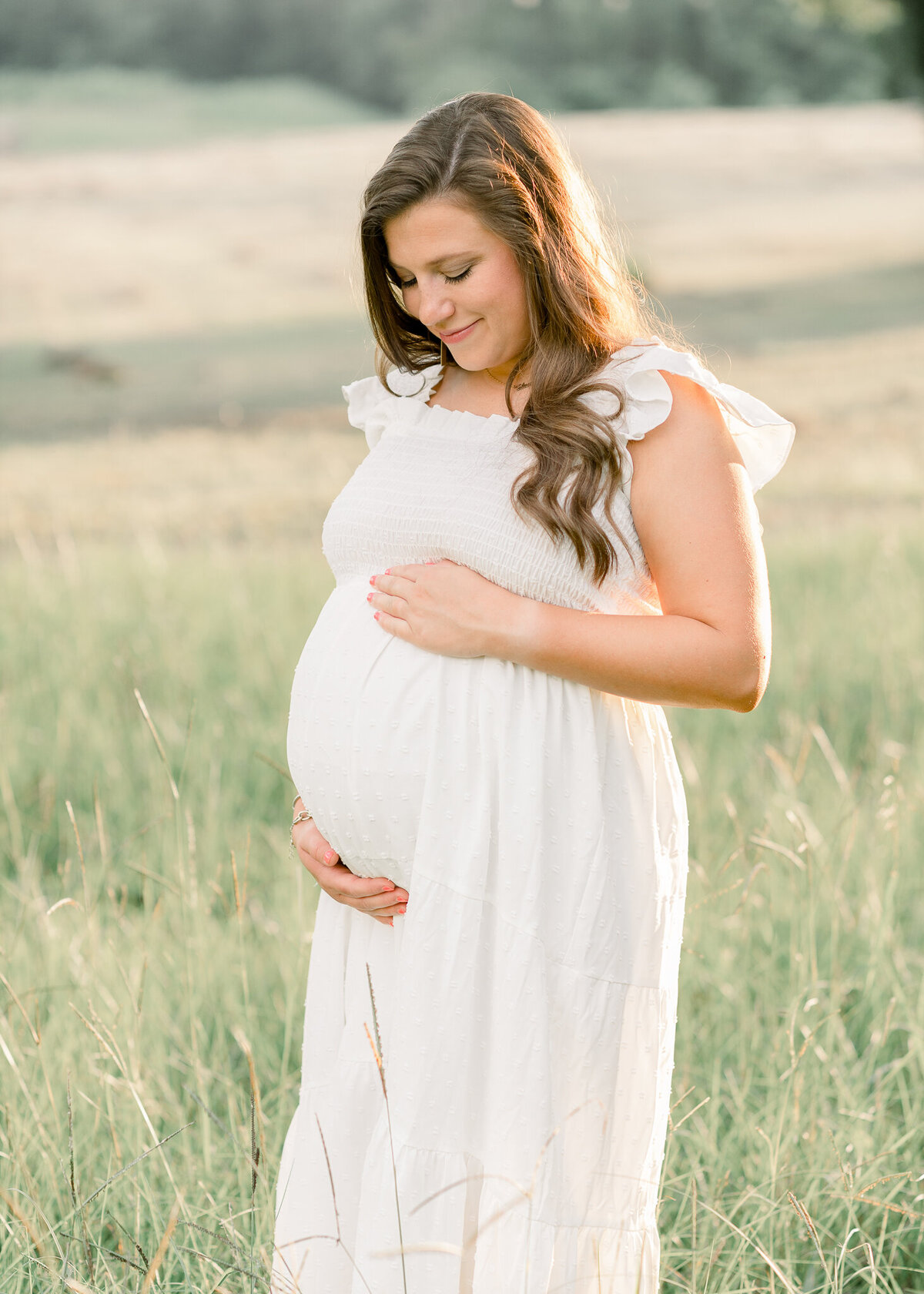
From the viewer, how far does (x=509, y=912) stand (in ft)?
5.31

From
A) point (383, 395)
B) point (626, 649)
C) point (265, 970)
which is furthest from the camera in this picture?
point (265, 970)

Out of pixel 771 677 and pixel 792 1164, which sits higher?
pixel 792 1164

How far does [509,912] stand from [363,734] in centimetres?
33

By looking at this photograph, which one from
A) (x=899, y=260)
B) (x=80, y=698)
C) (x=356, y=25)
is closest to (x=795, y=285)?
(x=899, y=260)

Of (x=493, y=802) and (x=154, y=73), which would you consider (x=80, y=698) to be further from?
(x=154, y=73)

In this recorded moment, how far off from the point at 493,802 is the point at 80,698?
11.0 feet

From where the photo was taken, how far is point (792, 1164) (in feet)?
7.25

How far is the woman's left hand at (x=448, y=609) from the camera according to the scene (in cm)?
162

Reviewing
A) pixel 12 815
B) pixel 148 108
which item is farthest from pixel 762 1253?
pixel 148 108

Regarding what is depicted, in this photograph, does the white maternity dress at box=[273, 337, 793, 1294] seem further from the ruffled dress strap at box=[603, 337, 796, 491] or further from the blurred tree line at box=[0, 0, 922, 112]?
the blurred tree line at box=[0, 0, 922, 112]

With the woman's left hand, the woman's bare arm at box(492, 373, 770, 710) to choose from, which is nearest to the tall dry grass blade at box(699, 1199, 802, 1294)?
the woman's bare arm at box(492, 373, 770, 710)

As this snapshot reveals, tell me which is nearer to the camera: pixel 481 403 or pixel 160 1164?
pixel 481 403

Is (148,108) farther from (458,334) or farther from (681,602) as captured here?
(681,602)

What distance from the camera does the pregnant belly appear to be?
5.58 ft
